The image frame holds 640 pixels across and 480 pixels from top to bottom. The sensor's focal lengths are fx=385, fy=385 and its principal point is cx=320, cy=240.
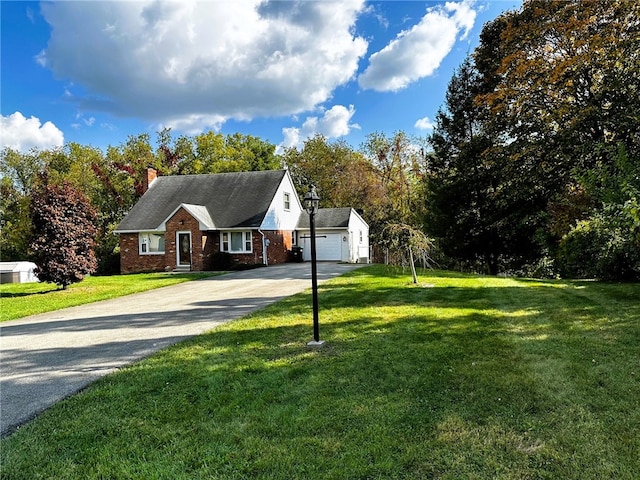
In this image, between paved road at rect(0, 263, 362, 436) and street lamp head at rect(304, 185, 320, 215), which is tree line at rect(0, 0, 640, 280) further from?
paved road at rect(0, 263, 362, 436)

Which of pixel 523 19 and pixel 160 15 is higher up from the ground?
pixel 523 19

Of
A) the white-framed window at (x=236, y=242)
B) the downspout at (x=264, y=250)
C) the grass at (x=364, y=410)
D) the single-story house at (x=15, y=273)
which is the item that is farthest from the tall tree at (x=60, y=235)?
the grass at (x=364, y=410)

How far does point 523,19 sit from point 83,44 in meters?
A: 16.0

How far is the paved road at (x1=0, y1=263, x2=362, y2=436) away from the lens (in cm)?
445

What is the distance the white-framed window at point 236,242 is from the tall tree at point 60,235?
910cm

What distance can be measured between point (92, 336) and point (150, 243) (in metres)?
18.3

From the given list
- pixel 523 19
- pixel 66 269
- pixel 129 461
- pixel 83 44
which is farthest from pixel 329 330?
pixel 523 19

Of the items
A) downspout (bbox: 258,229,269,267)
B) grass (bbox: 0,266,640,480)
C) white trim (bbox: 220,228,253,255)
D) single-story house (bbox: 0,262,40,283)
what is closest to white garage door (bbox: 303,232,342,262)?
downspout (bbox: 258,229,269,267)

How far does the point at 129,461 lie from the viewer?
2.95m

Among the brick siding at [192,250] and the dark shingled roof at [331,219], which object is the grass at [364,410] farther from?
the dark shingled roof at [331,219]

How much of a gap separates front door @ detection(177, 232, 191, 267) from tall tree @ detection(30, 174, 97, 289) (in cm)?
782

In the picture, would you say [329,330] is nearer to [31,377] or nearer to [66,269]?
[31,377]

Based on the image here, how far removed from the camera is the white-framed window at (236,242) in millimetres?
22688

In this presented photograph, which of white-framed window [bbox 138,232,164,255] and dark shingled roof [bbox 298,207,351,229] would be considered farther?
dark shingled roof [bbox 298,207,351,229]
